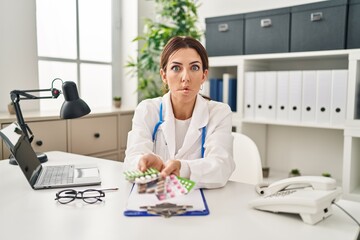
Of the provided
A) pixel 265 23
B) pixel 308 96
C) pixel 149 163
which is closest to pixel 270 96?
pixel 308 96

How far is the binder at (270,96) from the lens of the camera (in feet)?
6.79

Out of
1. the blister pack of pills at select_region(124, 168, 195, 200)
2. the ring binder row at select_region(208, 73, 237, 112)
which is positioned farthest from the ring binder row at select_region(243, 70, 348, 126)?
the blister pack of pills at select_region(124, 168, 195, 200)

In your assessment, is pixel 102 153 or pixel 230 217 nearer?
pixel 230 217

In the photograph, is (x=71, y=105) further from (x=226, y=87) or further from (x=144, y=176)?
(x=226, y=87)

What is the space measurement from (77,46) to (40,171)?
5.41ft

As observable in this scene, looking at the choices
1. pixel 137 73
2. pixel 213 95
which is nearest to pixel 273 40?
pixel 213 95

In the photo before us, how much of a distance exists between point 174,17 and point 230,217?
2.01 meters

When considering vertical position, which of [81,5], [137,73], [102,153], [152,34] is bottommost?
[102,153]

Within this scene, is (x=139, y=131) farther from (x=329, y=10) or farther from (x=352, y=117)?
(x=329, y=10)

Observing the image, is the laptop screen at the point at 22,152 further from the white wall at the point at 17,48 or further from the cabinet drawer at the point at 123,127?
the cabinet drawer at the point at 123,127

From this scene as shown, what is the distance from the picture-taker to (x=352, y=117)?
69.7 inches

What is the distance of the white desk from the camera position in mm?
746

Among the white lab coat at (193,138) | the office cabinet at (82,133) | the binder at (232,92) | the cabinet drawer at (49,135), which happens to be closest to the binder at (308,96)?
the binder at (232,92)

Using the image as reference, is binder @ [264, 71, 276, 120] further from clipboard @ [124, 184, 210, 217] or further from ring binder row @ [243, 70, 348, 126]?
clipboard @ [124, 184, 210, 217]
